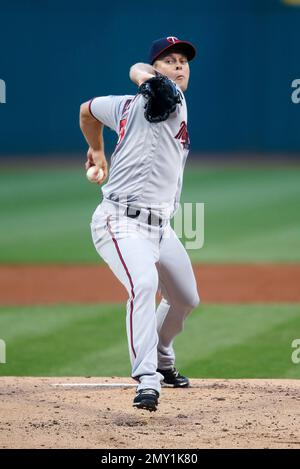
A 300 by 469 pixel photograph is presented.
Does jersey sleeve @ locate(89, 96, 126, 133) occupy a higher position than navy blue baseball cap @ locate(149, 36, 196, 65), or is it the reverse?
navy blue baseball cap @ locate(149, 36, 196, 65)

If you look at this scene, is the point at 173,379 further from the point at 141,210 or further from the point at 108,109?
the point at 108,109

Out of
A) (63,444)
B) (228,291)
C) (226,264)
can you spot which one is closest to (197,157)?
(226,264)

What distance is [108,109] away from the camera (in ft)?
17.6

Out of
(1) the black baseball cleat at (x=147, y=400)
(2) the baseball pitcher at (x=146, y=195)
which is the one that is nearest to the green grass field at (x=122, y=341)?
(2) the baseball pitcher at (x=146, y=195)

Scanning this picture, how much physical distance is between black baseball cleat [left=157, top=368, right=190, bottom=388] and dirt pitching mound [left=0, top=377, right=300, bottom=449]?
66 mm

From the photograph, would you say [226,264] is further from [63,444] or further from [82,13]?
[82,13]

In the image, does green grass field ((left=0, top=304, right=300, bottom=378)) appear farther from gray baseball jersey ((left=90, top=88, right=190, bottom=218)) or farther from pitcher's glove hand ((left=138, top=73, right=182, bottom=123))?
pitcher's glove hand ((left=138, top=73, right=182, bottom=123))

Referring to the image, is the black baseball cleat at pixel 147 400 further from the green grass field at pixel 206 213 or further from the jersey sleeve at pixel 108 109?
the green grass field at pixel 206 213

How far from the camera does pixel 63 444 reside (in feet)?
15.1

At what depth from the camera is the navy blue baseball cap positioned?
5297 mm

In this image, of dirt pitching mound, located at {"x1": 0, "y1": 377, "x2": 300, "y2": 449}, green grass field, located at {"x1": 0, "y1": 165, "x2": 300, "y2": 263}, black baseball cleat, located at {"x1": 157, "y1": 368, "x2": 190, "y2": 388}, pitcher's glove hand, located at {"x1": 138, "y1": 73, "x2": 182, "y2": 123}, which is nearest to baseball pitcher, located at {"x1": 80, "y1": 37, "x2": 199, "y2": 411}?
pitcher's glove hand, located at {"x1": 138, "y1": 73, "x2": 182, "y2": 123}

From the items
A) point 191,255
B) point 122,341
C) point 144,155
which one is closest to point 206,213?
point 191,255

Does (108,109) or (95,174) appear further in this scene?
(95,174)

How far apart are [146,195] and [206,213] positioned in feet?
34.4
